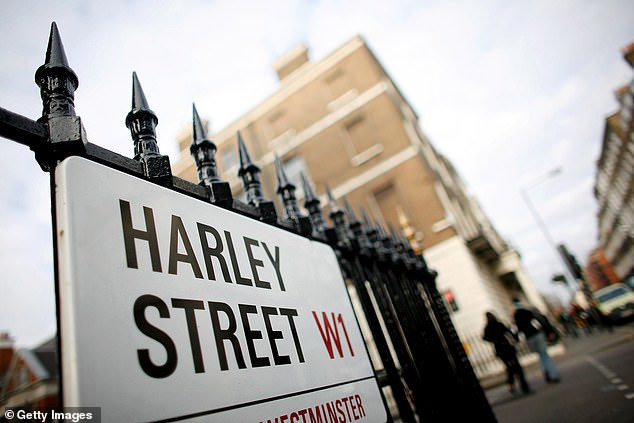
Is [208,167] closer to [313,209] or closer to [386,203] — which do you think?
[313,209]

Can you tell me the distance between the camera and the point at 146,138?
3.80 feet

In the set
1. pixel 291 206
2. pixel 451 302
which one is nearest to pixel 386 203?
pixel 451 302

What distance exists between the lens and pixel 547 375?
6.79 m

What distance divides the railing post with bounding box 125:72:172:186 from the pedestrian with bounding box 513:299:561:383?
7.62 m

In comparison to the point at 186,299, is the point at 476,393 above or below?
below

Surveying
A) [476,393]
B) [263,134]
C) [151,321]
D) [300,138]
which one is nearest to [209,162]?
[151,321]

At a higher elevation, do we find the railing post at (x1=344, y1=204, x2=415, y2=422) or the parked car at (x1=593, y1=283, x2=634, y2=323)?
the railing post at (x1=344, y1=204, x2=415, y2=422)

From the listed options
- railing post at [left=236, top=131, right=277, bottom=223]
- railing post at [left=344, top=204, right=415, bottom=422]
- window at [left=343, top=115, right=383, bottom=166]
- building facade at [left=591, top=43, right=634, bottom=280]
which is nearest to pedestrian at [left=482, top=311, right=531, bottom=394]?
railing post at [left=344, top=204, right=415, bottom=422]

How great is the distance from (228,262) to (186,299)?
22 cm

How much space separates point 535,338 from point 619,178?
2003 inches

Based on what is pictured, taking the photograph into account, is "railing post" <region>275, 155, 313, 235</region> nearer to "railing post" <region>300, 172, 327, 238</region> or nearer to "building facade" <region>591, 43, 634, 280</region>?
"railing post" <region>300, 172, 327, 238</region>

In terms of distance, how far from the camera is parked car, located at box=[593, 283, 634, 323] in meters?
14.5

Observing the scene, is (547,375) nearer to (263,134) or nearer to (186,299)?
(186,299)

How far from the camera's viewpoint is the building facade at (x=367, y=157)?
13.1 metres
